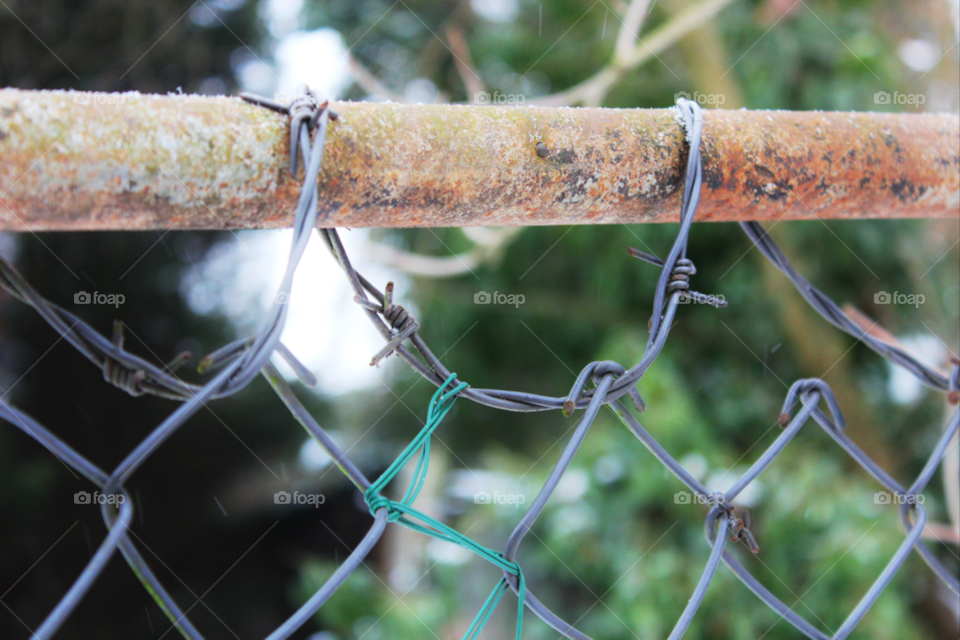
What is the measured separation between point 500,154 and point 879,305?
2.14m

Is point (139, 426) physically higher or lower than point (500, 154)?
lower

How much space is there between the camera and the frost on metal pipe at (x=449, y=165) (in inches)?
11.9

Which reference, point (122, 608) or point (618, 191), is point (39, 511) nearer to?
point (122, 608)

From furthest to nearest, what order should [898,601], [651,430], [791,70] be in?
[791,70] < [651,430] < [898,601]

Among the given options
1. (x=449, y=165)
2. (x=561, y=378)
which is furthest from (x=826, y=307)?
(x=561, y=378)

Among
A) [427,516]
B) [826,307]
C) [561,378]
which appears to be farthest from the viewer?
[561,378]

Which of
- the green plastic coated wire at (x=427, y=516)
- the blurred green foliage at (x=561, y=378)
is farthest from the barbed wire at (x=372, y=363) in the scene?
the blurred green foliage at (x=561, y=378)

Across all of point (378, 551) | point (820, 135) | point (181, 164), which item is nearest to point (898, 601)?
point (820, 135)

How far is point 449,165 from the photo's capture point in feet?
1.20

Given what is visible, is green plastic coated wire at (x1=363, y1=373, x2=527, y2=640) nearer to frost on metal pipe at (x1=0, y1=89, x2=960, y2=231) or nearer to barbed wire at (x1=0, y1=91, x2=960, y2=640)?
barbed wire at (x1=0, y1=91, x2=960, y2=640)

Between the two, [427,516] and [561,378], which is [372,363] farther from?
[561,378]

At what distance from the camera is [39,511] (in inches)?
66.8

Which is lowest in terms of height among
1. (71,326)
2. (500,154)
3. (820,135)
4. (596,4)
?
(71,326)

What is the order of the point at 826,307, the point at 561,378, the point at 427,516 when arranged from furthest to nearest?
the point at 561,378, the point at 826,307, the point at 427,516
